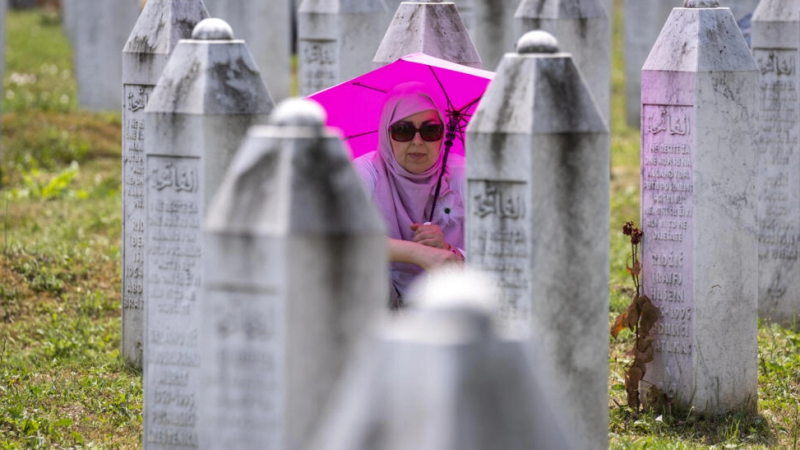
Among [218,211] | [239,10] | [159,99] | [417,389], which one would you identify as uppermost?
[239,10]

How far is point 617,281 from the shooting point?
32.4 feet

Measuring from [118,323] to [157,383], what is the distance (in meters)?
3.69

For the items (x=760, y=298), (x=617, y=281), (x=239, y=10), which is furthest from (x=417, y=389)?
(x=239, y=10)

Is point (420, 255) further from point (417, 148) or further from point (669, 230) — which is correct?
point (669, 230)

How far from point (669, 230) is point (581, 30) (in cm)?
467

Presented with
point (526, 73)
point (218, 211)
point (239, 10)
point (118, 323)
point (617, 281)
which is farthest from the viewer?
point (239, 10)

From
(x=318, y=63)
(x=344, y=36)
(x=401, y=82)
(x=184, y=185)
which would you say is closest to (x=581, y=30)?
(x=344, y=36)

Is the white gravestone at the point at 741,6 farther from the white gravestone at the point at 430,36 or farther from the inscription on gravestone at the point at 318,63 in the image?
the white gravestone at the point at 430,36

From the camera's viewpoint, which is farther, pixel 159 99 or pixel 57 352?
pixel 57 352

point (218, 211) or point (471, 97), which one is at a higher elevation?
point (471, 97)

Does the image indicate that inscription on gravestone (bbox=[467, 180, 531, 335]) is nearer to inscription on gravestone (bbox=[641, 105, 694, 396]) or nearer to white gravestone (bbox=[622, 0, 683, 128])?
inscription on gravestone (bbox=[641, 105, 694, 396])

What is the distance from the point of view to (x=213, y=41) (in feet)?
17.0

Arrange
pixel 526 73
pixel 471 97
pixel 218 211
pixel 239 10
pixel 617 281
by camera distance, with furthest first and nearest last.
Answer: pixel 239 10
pixel 617 281
pixel 471 97
pixel 526 73
pixel 218 211

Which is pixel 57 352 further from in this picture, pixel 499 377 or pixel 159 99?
pixel 499 377
